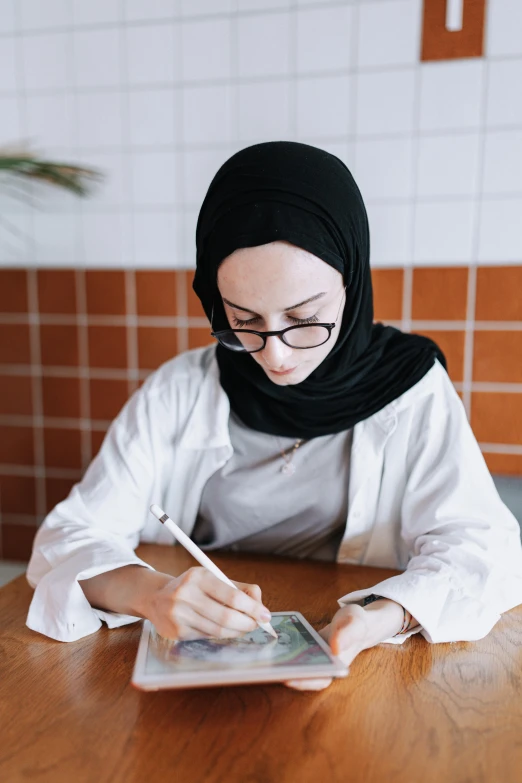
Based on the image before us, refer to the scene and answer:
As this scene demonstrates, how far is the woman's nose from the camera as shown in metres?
1.14

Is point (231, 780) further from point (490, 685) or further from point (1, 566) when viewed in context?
point (1, 566)

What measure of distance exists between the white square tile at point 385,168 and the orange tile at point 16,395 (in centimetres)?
149

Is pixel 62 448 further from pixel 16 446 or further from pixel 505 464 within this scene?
pixel 505 464

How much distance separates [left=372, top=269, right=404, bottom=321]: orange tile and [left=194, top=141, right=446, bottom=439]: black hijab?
68cm

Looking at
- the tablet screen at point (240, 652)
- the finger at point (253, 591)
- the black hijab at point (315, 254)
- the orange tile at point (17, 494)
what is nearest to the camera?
the tablet screen at point (240, 652)

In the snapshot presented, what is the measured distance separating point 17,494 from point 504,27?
242cm

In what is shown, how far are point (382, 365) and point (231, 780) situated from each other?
91cm

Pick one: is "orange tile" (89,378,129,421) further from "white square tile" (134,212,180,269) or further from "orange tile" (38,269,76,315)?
"white square tile" (134,212,180,269)

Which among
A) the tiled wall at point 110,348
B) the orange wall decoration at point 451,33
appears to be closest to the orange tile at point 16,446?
the tiled wall at point 110,348

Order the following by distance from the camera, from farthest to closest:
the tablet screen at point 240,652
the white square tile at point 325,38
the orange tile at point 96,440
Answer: the orange tile at point 96,440
the white square tile at point 325,38
the tablet screen at point 240,652

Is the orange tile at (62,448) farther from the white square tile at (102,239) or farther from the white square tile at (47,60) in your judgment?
the white square tile at (47,60)

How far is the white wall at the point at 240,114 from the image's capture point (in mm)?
1997

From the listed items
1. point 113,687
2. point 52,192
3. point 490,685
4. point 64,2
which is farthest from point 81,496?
point 64,2

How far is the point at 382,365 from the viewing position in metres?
1.40
